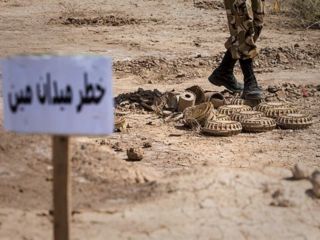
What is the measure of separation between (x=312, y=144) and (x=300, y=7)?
7.96m

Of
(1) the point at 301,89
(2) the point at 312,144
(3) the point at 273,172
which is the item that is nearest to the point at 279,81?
(1) the point at 301,89

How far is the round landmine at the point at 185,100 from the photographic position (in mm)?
6738

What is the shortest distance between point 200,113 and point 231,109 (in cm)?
38

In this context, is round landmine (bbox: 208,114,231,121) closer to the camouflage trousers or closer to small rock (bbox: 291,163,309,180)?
the camouflage trousers

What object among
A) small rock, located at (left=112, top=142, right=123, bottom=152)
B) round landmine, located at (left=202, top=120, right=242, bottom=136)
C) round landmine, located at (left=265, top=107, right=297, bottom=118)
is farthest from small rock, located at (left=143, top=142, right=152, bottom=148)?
round landmine, located at (left=265, top=107, right=297, bottom=118)

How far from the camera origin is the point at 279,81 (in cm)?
835

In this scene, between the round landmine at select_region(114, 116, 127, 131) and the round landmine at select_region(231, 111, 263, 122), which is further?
the round landmine at select_region(231, 111, 263, 122)

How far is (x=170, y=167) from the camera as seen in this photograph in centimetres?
521

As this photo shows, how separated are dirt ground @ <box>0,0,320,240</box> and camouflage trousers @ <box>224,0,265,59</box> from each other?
2.78ft

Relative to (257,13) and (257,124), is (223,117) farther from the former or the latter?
(257,13)

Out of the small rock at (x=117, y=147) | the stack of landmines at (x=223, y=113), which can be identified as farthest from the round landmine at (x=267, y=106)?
the small rock at (x=117, y=147)

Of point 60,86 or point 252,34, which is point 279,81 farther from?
point 60,86

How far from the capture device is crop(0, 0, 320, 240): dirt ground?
3469mm

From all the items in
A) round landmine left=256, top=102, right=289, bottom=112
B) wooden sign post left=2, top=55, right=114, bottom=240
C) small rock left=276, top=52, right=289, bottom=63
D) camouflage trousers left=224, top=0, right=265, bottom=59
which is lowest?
small rock left=276, top=52, right=289, bottom=63
